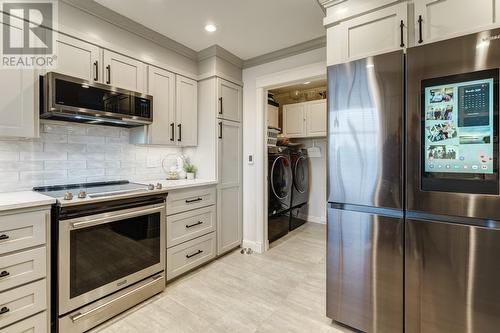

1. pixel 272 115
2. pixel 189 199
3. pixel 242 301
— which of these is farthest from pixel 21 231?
pixel 272 115

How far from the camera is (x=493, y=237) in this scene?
4.15ft

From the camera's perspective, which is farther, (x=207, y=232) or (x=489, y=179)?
(x=207, y=232)

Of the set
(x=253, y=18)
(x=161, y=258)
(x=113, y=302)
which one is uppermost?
(x=253, y=18)

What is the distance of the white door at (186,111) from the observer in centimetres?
283

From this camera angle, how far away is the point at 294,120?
444 cm

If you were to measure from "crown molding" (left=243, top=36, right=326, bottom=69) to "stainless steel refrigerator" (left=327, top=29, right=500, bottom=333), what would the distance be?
1.14 meters

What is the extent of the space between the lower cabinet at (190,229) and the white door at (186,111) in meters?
0.66

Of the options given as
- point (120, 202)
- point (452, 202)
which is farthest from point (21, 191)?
point (452, 202)

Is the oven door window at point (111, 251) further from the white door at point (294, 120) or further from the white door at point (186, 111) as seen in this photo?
the white door at point (294, 120)

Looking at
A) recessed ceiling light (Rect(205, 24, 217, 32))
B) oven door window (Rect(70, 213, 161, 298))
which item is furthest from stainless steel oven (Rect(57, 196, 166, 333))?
recessed ceiling light (Rect(205, 24, 217, 32))

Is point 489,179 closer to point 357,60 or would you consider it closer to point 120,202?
point 357,60

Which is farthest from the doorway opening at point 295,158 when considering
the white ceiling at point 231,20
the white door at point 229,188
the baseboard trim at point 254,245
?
the white ceiling at point 231,20

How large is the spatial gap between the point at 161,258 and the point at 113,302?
49 cm

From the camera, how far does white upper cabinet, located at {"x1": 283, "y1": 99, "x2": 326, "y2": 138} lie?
414cm
